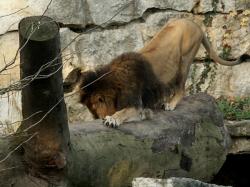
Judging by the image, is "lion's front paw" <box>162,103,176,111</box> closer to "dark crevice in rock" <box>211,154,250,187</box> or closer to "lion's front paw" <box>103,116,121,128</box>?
"lion's front paw" <box>103,116,121,128</box>

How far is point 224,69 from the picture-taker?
12844 mm

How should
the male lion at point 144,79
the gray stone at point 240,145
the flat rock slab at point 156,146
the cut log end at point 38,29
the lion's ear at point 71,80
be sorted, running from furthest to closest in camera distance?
the lion's ear at point 71,80 → the gray stone at point 240,145 → the male lion at point 144,79 → the flat rock slab at point 156,146 → the cut log end at point 38,29

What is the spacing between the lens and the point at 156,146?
734 cm

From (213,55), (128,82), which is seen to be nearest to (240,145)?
(213,55)

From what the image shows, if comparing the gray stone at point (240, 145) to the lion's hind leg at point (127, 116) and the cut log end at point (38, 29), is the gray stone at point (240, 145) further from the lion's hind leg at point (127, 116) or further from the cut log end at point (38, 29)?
the cut log end at point (38, 29)

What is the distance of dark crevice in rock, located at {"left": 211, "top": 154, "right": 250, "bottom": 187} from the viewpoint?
12.2 meters

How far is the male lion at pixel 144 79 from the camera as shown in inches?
340

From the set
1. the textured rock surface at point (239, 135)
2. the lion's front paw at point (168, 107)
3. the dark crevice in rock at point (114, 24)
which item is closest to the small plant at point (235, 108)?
the textured rock surface at point (239, 135)

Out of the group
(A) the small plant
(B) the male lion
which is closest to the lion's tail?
(B) the male lion

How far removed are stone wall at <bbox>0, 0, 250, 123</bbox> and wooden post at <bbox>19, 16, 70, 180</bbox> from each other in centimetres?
608

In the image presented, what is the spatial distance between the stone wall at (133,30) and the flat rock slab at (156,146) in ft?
11.7

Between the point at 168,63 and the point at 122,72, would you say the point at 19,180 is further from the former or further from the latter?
the point at 168,63

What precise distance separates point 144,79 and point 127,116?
132 centimetres

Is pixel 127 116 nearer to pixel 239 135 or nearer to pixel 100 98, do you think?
pixel 100 98
